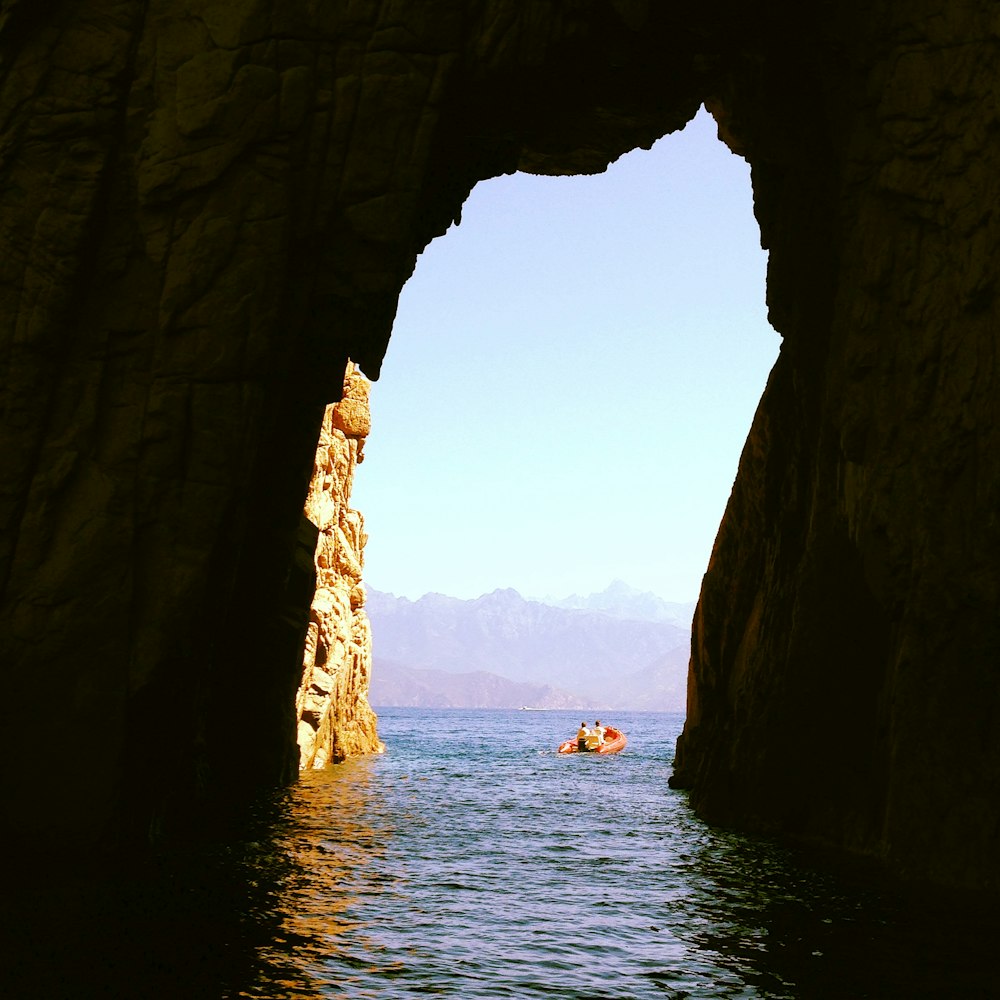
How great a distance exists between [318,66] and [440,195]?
4402 mm

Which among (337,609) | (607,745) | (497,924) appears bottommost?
(607,745)

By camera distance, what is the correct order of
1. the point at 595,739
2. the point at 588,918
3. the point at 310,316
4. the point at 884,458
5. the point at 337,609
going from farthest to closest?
1. the point at 595,739
2. the point at 337,609
3. the point at 884,458
4. the point at 310,316
5. the point at 588,918

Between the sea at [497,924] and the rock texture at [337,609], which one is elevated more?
the rock texture at [337,609]

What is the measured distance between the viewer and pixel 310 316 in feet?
61.7

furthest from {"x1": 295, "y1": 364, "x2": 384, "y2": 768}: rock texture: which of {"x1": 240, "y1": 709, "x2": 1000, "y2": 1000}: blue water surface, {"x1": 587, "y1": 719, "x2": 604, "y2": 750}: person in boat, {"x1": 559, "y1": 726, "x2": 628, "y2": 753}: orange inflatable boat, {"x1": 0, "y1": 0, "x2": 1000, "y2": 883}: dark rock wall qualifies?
{"x1": 0, "y1": 0, "x2": 1000, "y2": 883}: dark rock wall

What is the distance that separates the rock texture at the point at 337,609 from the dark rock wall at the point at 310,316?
54.9 feet

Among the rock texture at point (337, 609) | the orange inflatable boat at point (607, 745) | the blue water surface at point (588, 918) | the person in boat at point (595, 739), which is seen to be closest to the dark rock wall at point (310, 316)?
the blue water surface at point (588, 918)

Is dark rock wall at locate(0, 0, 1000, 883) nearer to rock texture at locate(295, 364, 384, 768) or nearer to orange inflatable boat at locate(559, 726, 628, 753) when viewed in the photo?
rock texture at locate(295, 364, 384, 768)

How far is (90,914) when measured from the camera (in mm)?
13594

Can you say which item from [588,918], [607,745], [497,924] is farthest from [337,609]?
[497,924]

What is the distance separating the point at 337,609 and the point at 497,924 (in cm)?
2724

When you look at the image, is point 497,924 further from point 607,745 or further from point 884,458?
point 607,745

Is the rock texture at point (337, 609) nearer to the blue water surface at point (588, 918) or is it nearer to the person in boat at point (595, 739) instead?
the blue water surface at point (588, 918)

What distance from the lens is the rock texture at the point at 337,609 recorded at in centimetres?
3762
